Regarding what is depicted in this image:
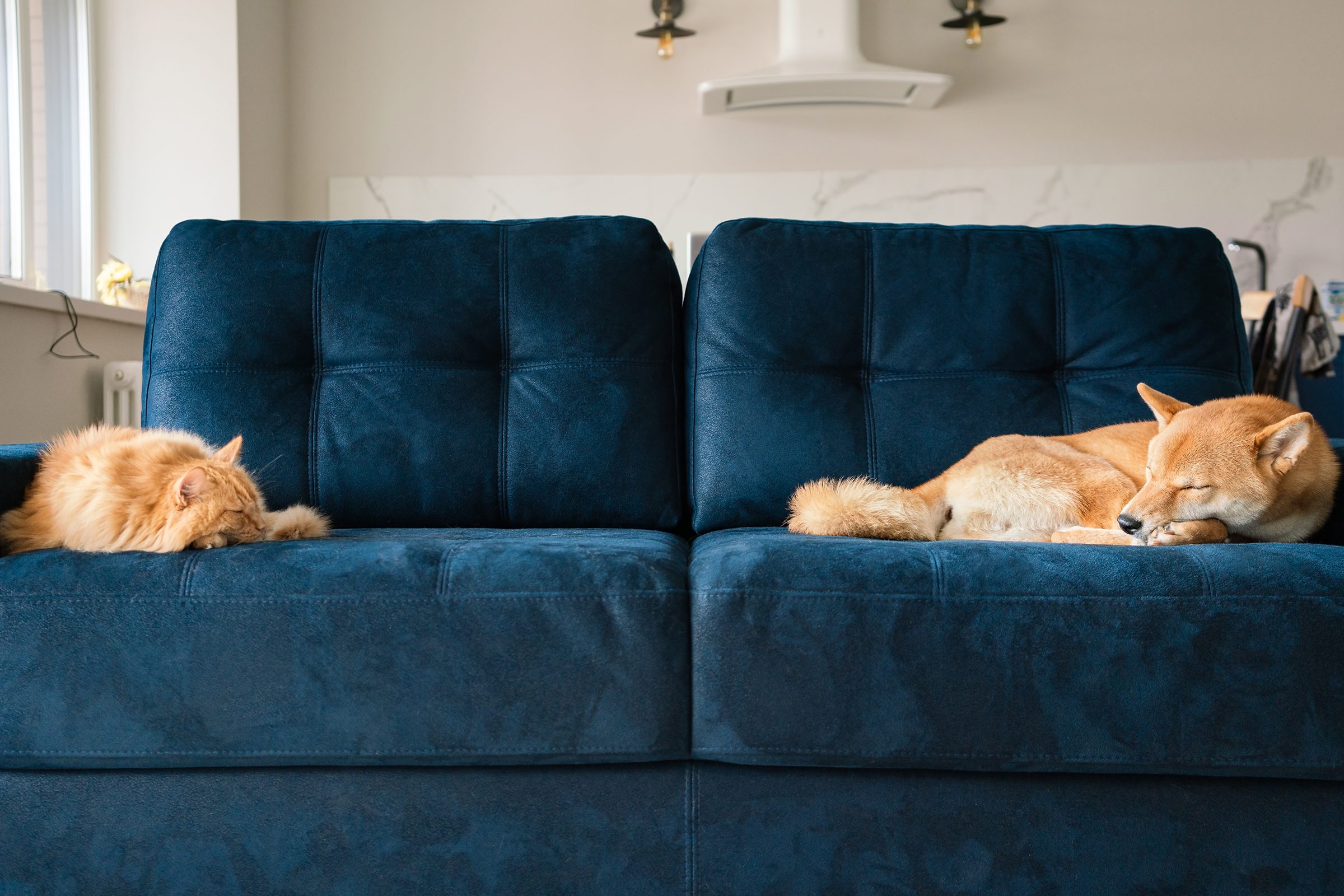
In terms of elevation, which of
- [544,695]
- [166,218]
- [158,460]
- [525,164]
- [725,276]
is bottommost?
[544,695]

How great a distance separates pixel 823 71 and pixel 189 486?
3.46 m

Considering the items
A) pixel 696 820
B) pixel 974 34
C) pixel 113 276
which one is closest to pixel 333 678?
pixel 696 820

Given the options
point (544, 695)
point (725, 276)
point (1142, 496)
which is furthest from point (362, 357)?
point (1142, 496)

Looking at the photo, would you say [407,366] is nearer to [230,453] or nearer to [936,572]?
[230,453]

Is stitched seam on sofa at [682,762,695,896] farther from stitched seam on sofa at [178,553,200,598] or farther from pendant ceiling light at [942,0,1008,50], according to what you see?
pendant ceiling light at [942,0,1008,50]

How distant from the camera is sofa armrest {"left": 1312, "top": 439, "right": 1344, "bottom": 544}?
1492mm

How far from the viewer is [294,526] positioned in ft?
4.90

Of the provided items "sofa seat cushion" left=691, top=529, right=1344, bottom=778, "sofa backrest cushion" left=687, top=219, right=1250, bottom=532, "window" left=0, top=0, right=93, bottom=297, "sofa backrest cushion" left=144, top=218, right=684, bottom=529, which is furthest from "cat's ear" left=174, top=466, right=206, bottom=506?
"window" left=0, top=0, right=93, bottom=297

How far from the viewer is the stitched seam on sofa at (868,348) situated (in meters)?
1.81

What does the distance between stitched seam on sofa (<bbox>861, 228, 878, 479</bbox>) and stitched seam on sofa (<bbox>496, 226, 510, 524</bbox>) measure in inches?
26.8

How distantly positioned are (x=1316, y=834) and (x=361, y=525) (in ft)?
5.03

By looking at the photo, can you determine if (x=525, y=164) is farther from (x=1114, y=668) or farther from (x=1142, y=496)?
(x=1114, y=668)

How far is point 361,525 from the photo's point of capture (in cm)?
179

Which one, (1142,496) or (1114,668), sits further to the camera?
(1142,496)
